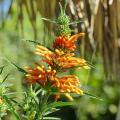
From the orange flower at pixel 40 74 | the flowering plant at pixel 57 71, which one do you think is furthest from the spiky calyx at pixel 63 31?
the orange flower at pixel 40 74

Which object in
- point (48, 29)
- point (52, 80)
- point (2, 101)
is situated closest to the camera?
point (52, 80)

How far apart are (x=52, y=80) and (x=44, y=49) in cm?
9

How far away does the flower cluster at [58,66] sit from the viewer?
152 cm

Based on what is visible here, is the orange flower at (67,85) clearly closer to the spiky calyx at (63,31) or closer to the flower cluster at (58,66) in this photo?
the flower cluster at (58,66)

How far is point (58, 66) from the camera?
156 cm

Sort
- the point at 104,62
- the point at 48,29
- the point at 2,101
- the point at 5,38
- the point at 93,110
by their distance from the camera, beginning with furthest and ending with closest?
the point at 93,110, the point at 5,38, the point at 104,62, the point at 48,29, the point at 2,101

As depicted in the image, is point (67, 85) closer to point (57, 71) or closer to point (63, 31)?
point (57, 71)

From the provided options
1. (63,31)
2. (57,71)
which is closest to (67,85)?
(57,71)

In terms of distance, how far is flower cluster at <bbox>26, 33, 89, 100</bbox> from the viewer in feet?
5.00

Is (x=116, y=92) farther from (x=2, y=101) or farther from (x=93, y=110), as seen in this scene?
(x=2, y=101)

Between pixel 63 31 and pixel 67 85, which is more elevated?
pixel 63 31

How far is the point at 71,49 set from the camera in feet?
5.11

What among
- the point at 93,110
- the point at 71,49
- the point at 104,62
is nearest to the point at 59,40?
the point at 71,49

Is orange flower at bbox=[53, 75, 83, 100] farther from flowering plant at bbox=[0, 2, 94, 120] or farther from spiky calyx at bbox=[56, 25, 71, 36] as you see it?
spiky calyx at bbox=[56, 25, 71, 36]
